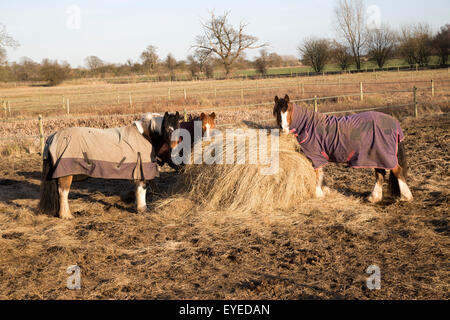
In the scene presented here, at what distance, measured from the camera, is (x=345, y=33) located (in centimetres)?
4884

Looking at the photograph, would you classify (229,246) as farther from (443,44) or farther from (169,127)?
(443,44)

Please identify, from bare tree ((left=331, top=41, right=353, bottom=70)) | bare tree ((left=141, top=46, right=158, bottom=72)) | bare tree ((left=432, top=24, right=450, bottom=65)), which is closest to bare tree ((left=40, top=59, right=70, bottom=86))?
bare tree ((left=141, top=46, right=158, bottom=72))

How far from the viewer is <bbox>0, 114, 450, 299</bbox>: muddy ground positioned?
310cm

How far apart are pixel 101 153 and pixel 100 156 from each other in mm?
39

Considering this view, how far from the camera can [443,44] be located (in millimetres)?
41688

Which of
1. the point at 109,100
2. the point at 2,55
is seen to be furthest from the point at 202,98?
the point at 2,55

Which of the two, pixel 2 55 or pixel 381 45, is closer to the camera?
pixel 2 55

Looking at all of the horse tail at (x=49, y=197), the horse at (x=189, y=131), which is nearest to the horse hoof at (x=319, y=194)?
the horse at (x=189, y=131)

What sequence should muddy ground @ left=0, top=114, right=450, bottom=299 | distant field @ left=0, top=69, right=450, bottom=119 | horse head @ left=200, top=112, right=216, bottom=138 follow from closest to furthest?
muddy ground @ left=0, top=114, right=450, bottom=299 → horse head @ left=200, top=112, right=216, bottom=138 → distant field @ left=0, top=69, right=450, bottom=119

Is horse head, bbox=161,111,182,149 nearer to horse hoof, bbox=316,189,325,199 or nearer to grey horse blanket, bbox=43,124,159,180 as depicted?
grey horse blanket, bbox=43,124,159,180

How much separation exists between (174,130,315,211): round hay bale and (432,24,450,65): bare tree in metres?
43.6

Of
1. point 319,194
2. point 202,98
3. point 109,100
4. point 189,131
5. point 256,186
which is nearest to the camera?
point 256,186

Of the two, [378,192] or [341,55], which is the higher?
[341,55]

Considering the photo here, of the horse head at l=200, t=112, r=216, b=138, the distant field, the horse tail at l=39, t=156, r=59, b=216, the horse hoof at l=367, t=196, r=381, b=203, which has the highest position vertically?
the distant field
